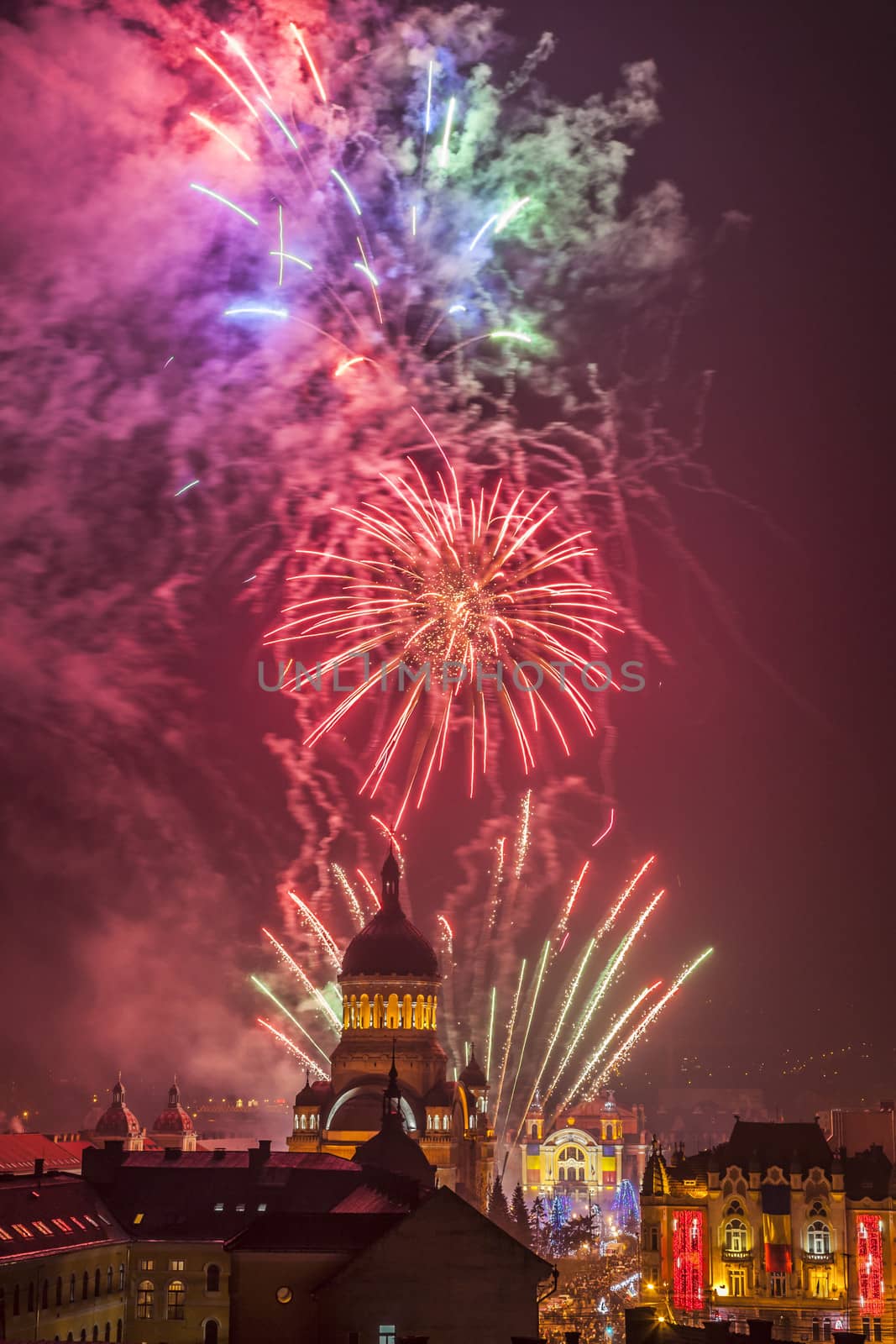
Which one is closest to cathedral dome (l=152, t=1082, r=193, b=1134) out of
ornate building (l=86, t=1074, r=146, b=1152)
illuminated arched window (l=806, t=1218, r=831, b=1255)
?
ornate building (l=86, t=1074, r=146, b=1152)

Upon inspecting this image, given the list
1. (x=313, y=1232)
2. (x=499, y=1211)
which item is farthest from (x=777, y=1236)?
(x=313, y=1232)

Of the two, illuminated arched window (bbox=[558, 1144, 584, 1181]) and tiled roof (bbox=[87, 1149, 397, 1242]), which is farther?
illuminated arched window (bbox=[558, 1144, 584, 1181])

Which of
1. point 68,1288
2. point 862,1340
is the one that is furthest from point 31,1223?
point 862,1340

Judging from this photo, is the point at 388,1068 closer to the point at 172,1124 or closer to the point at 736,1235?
the point at 736,1235

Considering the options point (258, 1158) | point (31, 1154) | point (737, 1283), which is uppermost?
point (31, 1154)

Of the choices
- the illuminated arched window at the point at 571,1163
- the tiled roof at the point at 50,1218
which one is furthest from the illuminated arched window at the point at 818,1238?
the illuminated arched window at the point at 571,1163

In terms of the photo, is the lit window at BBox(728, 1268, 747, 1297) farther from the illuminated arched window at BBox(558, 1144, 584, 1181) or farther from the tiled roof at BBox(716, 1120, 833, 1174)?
the illuminated arched window at BBox(558, 1144, 584, 1181)
